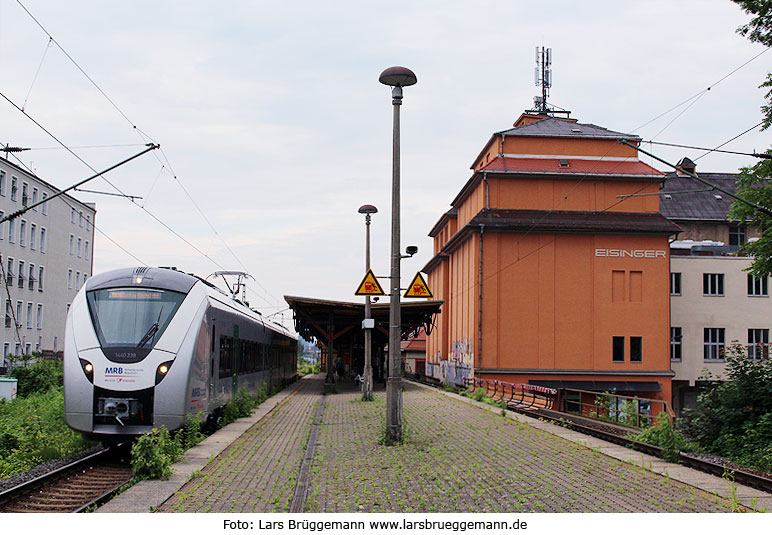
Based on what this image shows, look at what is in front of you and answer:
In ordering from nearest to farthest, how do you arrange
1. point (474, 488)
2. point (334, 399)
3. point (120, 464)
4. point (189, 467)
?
point (474, 488) < point (189, 467) < point (120, 464) < point (334, 399)

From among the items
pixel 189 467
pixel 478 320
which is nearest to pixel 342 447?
pixel 189 467

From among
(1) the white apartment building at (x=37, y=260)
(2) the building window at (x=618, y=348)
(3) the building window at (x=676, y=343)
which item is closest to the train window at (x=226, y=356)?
(2) the building window at (x=618, y=348)

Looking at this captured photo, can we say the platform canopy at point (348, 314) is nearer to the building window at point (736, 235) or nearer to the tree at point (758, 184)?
the tree at point (758, 184)

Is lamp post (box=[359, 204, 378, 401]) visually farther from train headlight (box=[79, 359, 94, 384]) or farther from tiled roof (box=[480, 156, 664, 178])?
train headlight (box=[79, 359, 94, 384])

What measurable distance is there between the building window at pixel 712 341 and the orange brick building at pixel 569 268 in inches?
327

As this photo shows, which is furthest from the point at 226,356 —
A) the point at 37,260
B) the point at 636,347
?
the point at 37,260

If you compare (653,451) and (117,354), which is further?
(653,451)

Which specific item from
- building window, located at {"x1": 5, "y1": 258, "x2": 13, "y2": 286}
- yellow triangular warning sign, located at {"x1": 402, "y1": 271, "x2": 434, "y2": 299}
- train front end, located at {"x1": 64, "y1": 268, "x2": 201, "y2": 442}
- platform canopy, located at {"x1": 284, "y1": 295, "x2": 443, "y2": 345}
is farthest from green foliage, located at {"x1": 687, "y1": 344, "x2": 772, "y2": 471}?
building window, located at {"x1": 5, "y1": 258, "x2": 13, "y2": 286}

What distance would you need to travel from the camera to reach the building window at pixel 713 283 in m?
46.6

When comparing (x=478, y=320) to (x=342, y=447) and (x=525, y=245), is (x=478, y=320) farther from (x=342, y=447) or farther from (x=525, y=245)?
(x=342, y=447)

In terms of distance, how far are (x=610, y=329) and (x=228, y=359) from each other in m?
26.1

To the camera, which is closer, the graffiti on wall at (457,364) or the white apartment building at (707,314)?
the graffiti on wall at (457,364)

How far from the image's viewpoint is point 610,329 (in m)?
39.2

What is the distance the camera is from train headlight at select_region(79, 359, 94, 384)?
12391 mm
